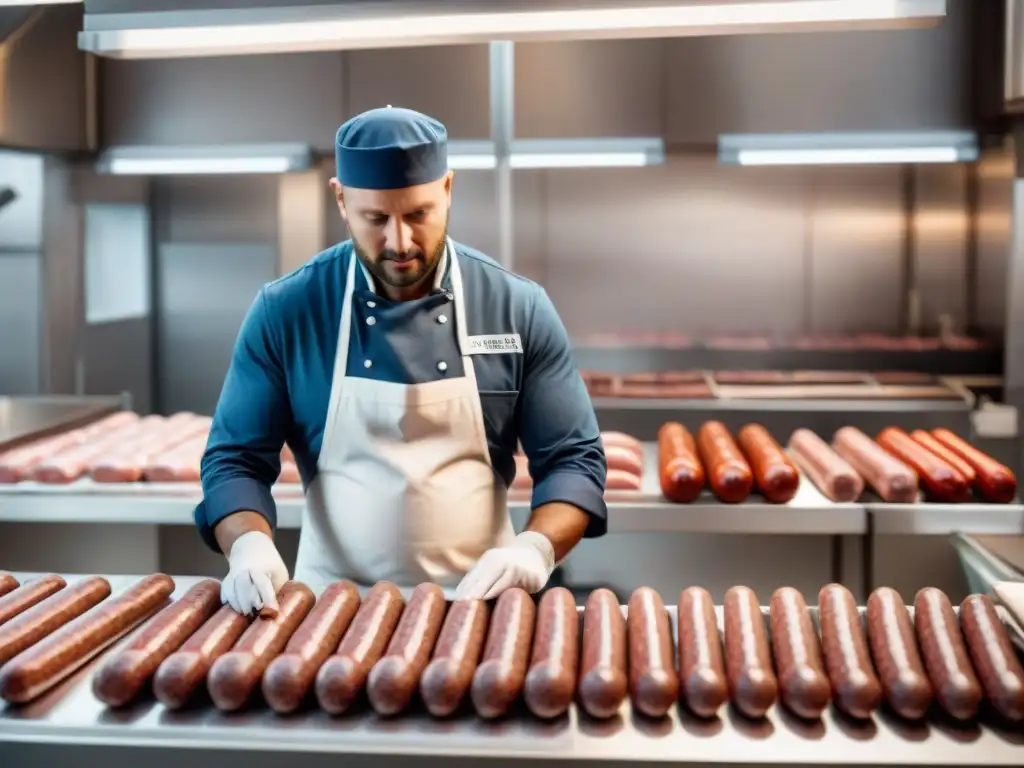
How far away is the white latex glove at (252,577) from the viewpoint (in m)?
2.02

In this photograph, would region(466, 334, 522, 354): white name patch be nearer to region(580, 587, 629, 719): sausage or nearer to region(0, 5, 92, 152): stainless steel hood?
region(580, 587, 629, 719): sausage

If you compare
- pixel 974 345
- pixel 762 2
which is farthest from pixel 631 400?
pixel 762 2

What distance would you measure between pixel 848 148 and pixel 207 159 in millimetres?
2703

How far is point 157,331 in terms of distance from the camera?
5590 mm

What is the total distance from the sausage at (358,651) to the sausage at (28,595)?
64 centimetres

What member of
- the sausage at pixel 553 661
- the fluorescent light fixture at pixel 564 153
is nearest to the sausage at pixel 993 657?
the sausage at pixel 553 661

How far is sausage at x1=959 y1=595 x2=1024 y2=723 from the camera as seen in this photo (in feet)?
5.44

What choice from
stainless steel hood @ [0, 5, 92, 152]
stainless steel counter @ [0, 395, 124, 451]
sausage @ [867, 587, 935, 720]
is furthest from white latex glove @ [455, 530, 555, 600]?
stainless steel hood @ [0, 5, 92, 152]

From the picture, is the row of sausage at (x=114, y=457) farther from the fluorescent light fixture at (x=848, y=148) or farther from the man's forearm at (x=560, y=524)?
the fluorescent light fixture at (x=848, y=148)

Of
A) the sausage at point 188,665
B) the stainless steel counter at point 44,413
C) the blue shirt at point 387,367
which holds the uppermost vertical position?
the blue shirt at point 387,367

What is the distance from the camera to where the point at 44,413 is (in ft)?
15.3

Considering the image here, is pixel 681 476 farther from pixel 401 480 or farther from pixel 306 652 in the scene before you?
pixel 306 652

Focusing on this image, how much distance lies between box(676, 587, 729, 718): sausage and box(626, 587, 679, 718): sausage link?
0.07 feet

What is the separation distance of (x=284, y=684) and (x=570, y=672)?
436 millimetres
